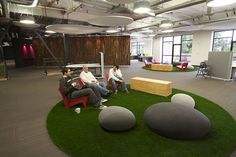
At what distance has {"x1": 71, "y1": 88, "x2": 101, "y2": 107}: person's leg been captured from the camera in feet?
12.9

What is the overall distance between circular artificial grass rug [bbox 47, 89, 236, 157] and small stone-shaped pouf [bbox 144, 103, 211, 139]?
0.13 metres

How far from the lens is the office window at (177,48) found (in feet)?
48.4

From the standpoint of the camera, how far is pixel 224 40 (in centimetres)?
1198

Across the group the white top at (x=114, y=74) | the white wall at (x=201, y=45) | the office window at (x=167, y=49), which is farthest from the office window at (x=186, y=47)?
the white top at (x=114, y=74)

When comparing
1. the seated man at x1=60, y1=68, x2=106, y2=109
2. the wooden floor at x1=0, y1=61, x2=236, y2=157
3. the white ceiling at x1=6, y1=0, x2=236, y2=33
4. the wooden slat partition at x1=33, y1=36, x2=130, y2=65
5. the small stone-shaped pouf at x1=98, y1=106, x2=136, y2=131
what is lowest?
the wooden floor at x1=0, y1=61, x2=236, y2=157

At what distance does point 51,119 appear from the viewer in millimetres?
3570

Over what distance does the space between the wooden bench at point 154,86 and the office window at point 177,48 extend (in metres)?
11.1

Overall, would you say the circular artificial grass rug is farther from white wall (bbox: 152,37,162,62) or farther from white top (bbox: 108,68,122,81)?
white wall (bbox: 152,37,162,62)

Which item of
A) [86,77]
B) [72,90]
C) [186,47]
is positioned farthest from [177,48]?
[72,90]

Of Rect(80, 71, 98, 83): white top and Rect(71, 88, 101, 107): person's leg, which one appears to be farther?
Rect(80, 71, 98, 83): white top

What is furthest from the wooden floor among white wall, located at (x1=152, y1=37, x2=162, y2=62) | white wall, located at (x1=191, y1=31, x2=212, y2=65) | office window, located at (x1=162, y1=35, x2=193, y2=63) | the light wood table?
white wall, located at (x1=152, y1=37, x2=162, y2=62)

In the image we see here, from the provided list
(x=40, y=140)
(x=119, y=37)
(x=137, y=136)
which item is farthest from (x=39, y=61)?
(x=137, y=136)

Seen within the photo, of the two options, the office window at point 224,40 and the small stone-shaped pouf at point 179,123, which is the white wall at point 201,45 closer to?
the office window at point 224,40

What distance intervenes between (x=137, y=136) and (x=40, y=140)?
181cm
